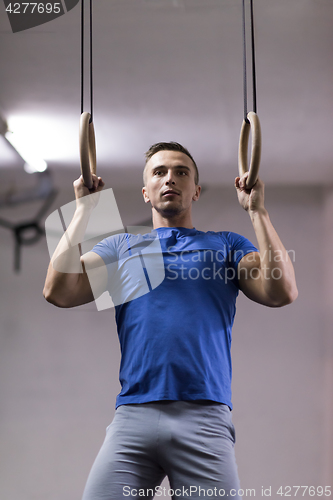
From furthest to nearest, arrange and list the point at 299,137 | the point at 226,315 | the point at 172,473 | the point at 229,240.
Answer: the point at 299,137 < the point at 229,240 < the point at 226,315 < the point at 172,473

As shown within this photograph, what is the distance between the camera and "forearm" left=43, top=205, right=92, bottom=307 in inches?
43.0

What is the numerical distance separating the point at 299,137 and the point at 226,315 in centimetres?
168

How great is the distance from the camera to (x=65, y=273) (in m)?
1.09

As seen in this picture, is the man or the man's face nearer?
the man

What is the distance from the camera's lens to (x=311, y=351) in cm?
228

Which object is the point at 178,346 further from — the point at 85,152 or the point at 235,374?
the point at 235,374

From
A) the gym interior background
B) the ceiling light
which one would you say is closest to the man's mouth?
the gym interior background

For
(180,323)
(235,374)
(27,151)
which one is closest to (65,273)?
(180,323)

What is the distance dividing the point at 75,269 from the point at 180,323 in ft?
1.04

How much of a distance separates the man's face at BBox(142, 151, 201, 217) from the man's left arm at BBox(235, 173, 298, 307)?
199mm

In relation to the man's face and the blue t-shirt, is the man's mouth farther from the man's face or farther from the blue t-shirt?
the blue t-shirt

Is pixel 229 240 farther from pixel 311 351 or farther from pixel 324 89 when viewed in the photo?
pixel 324 89

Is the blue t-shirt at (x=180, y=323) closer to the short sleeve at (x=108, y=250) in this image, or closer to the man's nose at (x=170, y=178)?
the short sleeve at (x=108, y=250)

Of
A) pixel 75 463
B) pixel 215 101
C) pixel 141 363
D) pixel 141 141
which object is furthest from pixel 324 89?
pixel 75 463
